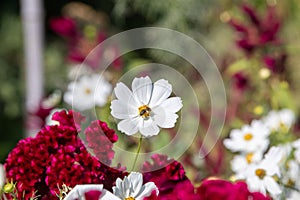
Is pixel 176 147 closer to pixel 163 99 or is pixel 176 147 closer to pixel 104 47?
pixel 163 99

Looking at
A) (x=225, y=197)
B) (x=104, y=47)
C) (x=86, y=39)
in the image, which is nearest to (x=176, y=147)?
(x=225, y=197)

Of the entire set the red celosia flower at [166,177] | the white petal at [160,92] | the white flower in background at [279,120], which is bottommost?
the red celosia flower at [166,177]

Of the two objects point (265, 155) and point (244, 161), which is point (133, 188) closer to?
point (265, 155)

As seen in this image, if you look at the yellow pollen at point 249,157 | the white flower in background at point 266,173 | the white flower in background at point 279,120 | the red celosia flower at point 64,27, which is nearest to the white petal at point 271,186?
the white flower in background at point 266,173

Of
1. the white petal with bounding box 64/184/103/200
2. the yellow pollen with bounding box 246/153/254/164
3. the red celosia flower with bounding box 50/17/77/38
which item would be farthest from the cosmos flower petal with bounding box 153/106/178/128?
the red celosia flower with bounding box 50/17/77/38

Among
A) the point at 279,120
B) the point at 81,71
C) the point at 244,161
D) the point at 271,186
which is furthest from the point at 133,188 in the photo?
the point at 81,71

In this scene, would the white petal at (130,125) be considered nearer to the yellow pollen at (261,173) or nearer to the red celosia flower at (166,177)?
the red celosia flower at (166,177)

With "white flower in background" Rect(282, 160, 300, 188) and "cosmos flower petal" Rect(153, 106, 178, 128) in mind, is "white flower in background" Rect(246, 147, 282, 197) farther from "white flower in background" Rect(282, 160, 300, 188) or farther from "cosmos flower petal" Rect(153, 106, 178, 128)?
"cosmos flower petal" Rect(153, 106, 178, 128)
